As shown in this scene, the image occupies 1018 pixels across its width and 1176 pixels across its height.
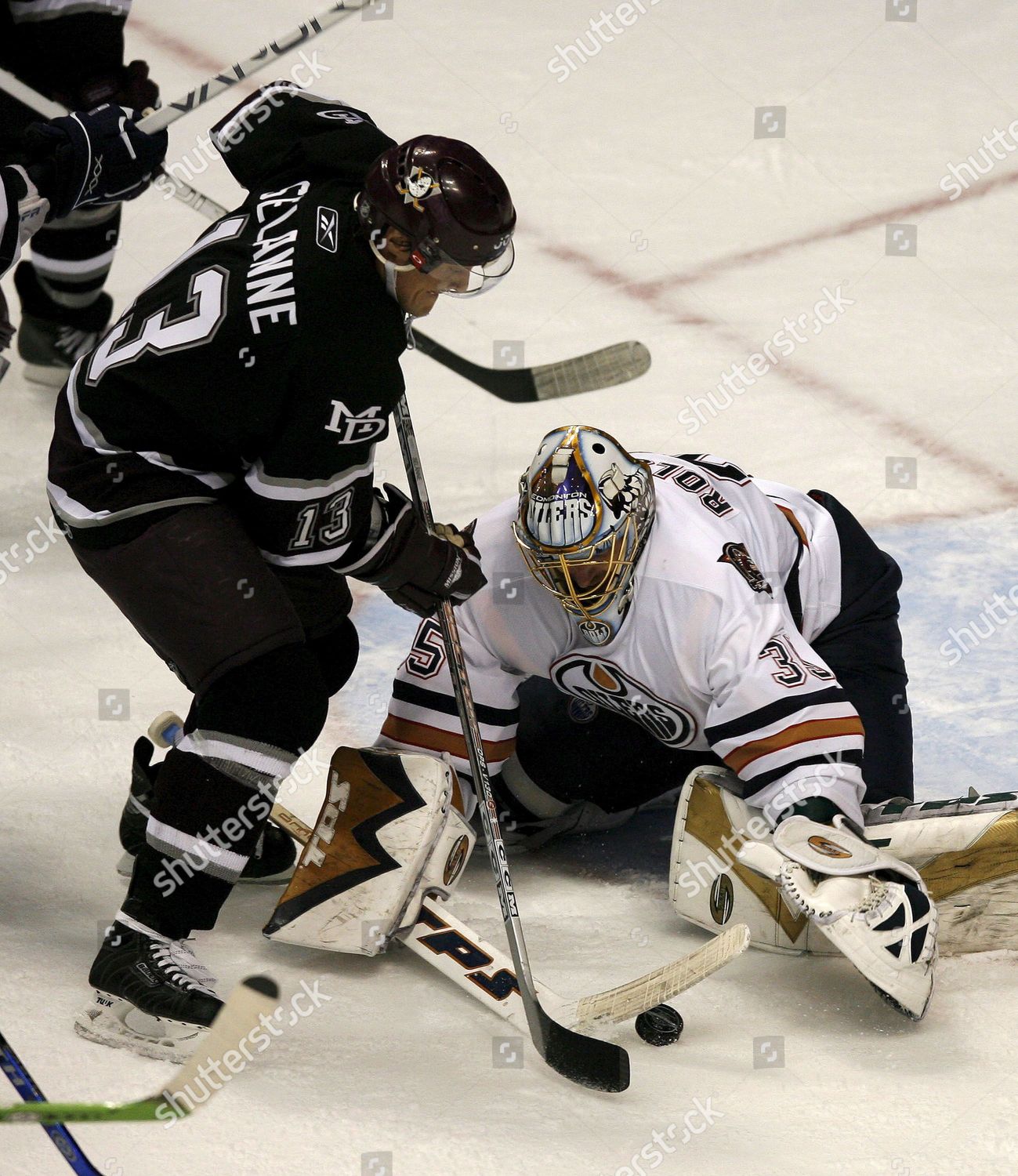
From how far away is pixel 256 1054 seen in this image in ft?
7.64

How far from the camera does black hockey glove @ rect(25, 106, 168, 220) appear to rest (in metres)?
2.94

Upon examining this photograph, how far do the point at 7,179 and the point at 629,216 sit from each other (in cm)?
348

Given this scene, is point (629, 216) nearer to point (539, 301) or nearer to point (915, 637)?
point (539, 301)

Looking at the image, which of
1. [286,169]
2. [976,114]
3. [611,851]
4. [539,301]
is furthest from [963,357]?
[286,169]

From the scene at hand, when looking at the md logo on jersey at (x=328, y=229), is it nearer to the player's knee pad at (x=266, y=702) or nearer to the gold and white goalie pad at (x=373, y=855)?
the player's knee pad at (x=266, y=702)

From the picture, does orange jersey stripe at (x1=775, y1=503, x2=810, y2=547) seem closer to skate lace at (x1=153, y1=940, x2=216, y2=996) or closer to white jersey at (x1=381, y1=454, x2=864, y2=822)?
white jersey at (x1=381, y1=454, x2=864, y2=822)

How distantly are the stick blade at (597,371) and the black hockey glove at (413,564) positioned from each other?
1.12m

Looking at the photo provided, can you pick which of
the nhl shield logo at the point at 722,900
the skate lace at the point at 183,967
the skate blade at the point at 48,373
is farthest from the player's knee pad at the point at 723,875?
the skate blade at the point at 48,373

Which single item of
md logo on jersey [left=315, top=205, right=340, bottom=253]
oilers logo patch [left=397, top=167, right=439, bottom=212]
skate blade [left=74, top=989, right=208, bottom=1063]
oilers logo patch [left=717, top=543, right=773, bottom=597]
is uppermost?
oilers logo patch [left=397, top=167, right=439, bottom=212]

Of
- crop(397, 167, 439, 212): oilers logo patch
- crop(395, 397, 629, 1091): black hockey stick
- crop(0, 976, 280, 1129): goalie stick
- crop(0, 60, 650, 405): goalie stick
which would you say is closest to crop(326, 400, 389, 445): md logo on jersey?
crop(397, 167, 439, 212): oilers logo patch

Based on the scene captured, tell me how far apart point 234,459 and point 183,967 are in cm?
74

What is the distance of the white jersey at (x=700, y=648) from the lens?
8.50 feet

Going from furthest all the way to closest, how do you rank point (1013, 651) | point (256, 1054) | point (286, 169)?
point (1013, 651) → point (286, 169) → point (256, 1054)

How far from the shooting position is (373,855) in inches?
104
